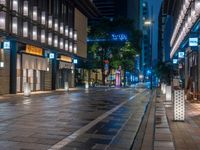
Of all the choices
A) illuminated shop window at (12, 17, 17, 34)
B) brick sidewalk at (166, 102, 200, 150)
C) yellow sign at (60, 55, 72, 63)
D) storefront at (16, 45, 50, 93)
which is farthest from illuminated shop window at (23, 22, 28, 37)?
brick sidewalk at (166, 102, 200, 150)

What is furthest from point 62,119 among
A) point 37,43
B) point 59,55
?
point 59,55

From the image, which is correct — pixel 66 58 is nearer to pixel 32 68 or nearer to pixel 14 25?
pixel 32 68

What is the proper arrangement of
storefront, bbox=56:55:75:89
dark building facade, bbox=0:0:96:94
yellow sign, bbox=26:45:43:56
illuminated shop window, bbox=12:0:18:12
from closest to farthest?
dark building facade, bbox=0:0:96:94 → illuminated shop window, bbox=12:0:18:12 → yellow sign, bbox=26:45:43:56 → storefront, bbox=56:55:75:89

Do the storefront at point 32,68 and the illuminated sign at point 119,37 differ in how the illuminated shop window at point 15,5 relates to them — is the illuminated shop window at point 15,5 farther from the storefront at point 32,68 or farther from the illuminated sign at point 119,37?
the illuminated sign at point 119,37

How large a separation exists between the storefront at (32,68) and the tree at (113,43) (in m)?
27.7

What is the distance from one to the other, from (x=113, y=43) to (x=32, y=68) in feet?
113

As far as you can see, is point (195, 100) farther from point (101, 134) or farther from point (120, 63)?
point (120, 63)

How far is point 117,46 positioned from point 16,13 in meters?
41.1

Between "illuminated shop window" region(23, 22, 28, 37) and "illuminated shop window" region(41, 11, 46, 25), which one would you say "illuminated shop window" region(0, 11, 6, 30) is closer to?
"illuminated shop window" region(23, 22, 28, 37)

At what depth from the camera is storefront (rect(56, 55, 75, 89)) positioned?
57.1 m

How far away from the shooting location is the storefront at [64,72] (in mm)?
57125

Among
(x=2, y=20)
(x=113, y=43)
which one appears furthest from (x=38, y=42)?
(x=113, y=43)

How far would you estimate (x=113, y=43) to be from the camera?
3061 inches

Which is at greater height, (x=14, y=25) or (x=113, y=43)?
(x=113, y=43)
